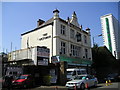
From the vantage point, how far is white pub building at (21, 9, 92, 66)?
22344 millimetres

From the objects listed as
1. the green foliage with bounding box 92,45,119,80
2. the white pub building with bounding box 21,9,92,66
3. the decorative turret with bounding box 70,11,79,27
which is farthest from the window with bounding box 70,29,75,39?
the green foliage with bounding box 92,45,119,80

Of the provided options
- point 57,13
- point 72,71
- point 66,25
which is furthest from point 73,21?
point 72,71

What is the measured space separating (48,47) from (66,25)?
5604 millimetres

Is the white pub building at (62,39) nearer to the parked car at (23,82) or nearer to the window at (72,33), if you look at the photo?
the window at (72,33)

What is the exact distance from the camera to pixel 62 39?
77.1 feet

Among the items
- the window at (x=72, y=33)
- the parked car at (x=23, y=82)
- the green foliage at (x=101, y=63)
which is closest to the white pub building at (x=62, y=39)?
the window at (x=72, y=33)

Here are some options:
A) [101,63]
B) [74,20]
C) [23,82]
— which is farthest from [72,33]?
[23,82]

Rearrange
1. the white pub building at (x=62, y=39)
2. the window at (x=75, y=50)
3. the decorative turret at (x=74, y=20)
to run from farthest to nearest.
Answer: the decorative turret at (x=74, y=20) < the window at (x=75, y=50) < the white pub building at (x=62, y=39)

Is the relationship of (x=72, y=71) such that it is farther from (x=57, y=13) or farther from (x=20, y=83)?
(x=57, y=13)

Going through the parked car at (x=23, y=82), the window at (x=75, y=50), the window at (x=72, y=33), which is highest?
the window at (x=72, y=33)

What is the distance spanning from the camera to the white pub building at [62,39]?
22.3 meters

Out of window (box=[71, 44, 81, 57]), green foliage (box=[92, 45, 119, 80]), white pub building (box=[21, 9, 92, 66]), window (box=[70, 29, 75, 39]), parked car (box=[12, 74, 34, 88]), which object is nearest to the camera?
parked car (box=[12, 74, 34, 88])

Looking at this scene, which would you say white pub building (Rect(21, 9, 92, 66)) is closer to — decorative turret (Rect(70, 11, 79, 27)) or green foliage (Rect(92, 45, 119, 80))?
decorative turret (Rect(70, 11, 79, 27))

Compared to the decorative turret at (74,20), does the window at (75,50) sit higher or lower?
lower
